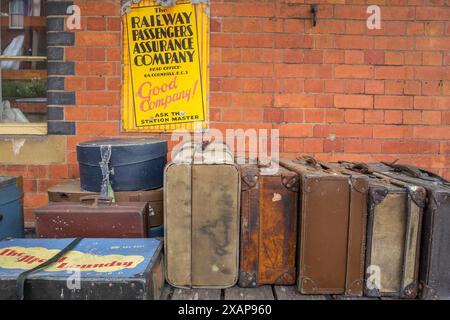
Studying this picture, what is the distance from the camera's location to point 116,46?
3213mm

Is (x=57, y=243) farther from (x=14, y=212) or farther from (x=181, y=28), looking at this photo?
(x=181, y=28)

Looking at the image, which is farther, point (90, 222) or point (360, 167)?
point (360, 167)

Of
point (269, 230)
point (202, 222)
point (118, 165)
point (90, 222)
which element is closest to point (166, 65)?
point (118, 165)

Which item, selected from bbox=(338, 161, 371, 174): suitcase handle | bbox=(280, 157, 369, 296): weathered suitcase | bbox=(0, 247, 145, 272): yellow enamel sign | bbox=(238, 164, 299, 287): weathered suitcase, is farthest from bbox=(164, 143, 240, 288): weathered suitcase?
bbox=(338, 161, 371, 174): suitcase handle

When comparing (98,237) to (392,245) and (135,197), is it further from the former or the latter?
(392,245)

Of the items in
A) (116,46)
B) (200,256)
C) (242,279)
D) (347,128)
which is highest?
(116,46)

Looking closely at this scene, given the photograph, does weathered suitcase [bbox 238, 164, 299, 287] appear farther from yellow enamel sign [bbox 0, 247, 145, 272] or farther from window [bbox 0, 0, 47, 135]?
window [bbox 0, 0, 47, 135]

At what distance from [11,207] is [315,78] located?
2426mm

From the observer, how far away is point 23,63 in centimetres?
341

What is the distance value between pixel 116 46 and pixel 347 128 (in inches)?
79.7

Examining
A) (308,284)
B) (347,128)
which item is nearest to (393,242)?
(308,284)

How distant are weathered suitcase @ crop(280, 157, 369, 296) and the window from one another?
8.30ft

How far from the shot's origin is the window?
11.1ft

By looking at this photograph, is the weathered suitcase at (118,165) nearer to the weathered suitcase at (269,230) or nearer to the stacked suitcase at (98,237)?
the stacked suitcase at (98,237)
